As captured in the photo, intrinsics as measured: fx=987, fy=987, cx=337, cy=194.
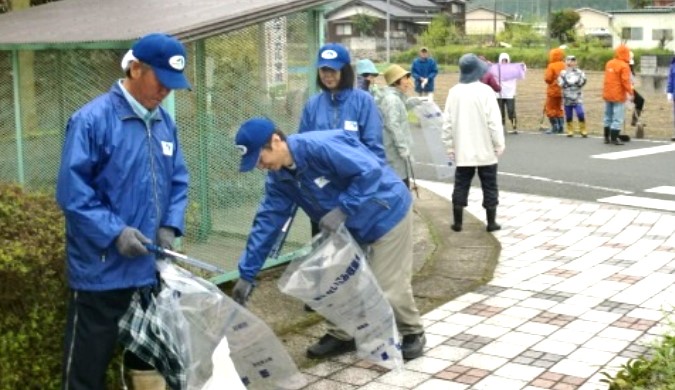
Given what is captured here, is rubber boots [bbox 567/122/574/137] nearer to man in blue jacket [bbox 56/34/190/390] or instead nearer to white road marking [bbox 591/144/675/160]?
white road marking [bbox 591/144/675/160]

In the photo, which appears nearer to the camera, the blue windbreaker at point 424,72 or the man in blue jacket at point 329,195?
the man in blue jacket at point 329,195

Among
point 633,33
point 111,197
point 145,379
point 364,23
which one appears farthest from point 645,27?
point 111,197

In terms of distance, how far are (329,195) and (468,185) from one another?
177 inches

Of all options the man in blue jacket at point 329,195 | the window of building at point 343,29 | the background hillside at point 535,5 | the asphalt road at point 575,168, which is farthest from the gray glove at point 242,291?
the background hillside at point 535,5

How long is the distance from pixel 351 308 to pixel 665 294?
119 inches

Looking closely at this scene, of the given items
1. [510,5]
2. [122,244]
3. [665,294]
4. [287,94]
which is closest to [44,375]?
[122,244]

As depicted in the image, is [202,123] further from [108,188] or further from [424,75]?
[424,75]

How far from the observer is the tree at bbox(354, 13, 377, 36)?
62688mm

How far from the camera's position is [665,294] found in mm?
7047

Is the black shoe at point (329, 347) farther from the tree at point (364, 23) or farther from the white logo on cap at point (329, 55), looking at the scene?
the tree at point (364, 23)

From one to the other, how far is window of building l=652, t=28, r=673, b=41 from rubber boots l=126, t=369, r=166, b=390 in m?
55.0

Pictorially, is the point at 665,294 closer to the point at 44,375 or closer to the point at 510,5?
the point at 44,375

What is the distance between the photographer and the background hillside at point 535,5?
89.1 metres

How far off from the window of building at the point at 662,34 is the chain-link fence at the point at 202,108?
171 feet
